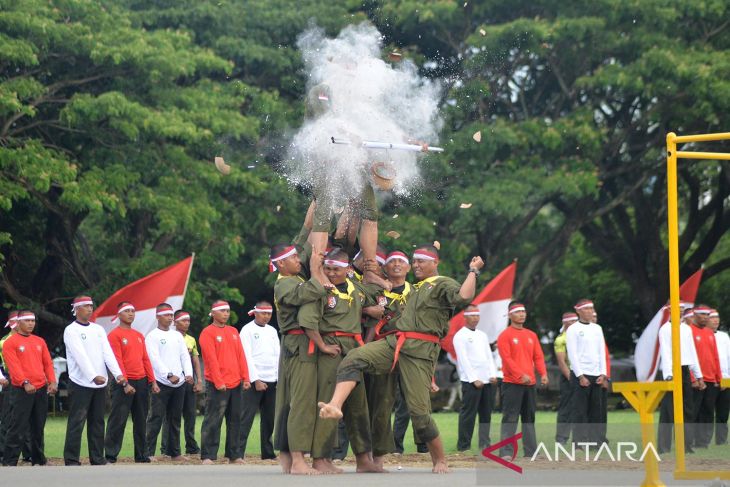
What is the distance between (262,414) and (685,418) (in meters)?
5.18

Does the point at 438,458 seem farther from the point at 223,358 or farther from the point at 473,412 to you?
the point at 473,412

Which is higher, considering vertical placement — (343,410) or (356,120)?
(356,120)

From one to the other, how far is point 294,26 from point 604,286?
16411 millimetres

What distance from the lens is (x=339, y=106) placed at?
11922 mm

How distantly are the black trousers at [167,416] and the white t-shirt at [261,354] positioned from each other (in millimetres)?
967

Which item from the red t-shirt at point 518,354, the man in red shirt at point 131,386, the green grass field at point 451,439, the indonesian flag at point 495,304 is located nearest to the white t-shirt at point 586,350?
the red t-shirt at point 518,354

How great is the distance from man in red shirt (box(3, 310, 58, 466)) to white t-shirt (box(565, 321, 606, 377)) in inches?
248

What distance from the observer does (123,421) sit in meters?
15.6

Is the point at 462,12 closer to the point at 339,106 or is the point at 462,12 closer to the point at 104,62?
the point at 104,62

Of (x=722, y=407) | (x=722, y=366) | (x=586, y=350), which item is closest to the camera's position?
(x=586, y=350)

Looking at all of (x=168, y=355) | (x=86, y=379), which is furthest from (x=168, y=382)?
(x=86, y=379)

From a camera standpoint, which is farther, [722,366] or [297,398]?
[722,366]

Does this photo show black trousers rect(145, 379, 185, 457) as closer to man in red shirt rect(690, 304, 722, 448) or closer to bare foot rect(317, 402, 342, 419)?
bare foot rect(317, 402, 342, 419)

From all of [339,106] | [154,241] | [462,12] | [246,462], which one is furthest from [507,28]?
[339,106]
